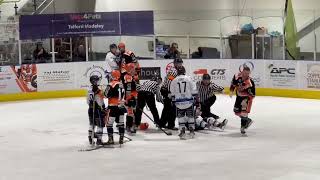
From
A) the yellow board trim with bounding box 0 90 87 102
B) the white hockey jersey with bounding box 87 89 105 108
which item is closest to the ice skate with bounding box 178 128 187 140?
the white hockey jersey with bounding box 87 89 105 108

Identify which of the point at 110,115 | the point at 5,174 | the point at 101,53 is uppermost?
the point at 101,53

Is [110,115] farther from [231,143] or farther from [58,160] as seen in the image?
[231,143]

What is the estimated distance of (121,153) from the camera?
34.4ft

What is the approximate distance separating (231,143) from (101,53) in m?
9.78

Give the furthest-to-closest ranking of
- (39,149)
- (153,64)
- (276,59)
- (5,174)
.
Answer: (153,64) → (276,59) → (39,149) → (5,174)

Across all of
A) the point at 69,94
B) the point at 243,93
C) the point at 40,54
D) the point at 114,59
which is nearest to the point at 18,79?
the point at 40,54

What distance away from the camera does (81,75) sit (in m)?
19.7

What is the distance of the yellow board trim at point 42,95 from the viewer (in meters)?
19.4

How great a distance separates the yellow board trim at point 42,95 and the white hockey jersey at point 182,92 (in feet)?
28.4

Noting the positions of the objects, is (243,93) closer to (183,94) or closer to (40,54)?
(183,94)

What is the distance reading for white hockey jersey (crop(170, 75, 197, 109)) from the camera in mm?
11484

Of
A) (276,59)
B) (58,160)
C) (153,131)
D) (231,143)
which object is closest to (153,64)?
(276,59)

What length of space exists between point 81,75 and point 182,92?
8727mm

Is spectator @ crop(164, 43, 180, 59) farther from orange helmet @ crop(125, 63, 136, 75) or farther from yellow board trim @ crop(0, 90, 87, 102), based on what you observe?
orange helmet @ crop(125, 63, 136, 75)
